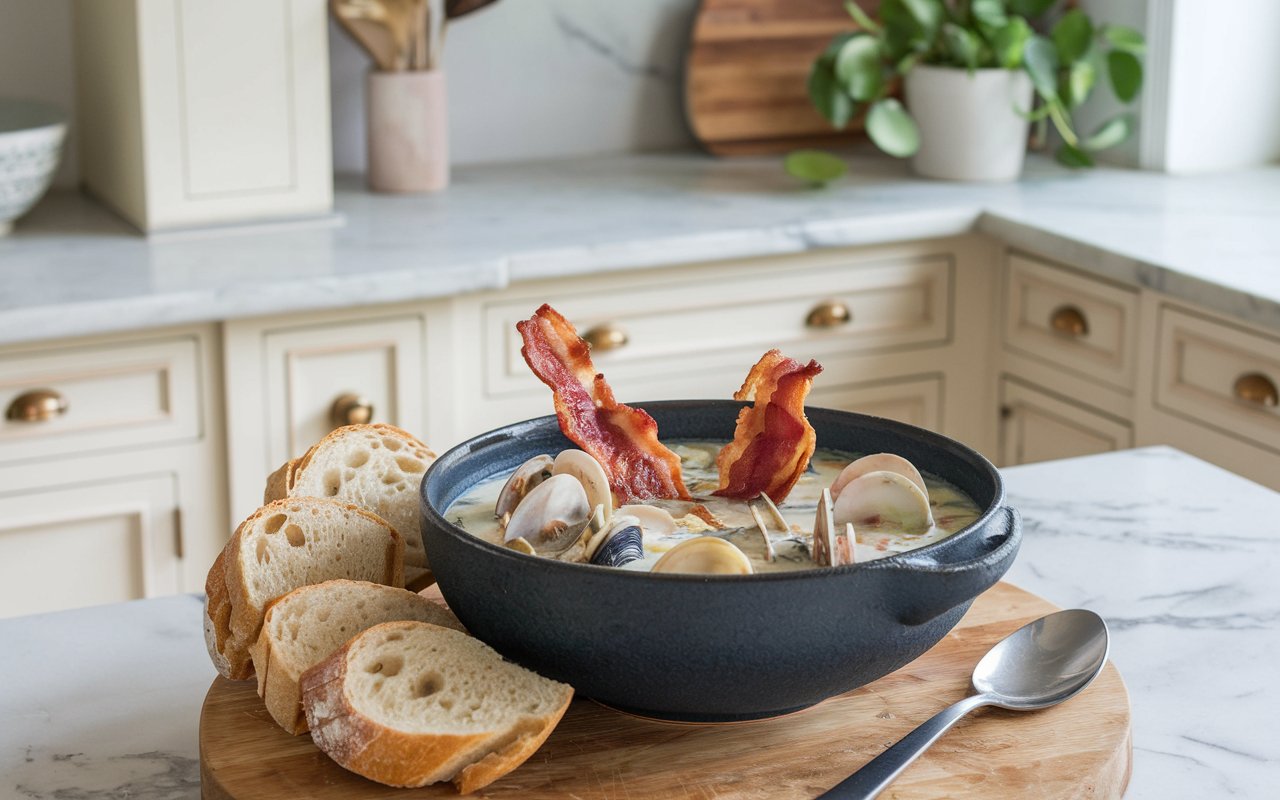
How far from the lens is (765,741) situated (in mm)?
817

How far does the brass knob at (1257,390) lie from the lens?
6.33 feet

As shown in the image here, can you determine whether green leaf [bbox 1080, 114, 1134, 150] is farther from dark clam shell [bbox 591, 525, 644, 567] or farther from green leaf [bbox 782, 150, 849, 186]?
dark clam shell [bbox 591, 525, 644, 567]

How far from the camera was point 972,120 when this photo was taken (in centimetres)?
262

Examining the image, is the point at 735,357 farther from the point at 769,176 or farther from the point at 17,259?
the point at 17,259

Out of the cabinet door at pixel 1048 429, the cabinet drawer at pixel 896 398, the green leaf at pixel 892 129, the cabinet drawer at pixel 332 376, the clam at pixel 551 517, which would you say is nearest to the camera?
the clam at pixel 551 517

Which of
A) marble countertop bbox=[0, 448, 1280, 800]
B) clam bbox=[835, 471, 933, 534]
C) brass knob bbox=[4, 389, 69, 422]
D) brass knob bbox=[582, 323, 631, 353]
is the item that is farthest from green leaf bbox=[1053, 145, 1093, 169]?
clam bbox=[835, 471, 933, 534]

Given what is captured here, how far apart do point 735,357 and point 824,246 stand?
0.21 meters

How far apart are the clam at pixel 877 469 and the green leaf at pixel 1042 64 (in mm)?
1810

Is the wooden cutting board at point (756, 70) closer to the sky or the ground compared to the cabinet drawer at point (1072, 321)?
closer to the sky

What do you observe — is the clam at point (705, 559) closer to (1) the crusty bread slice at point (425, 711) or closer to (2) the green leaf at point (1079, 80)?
(1) the crusty bread slice at point (425, 711)

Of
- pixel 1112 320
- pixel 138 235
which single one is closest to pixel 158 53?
pixel 138 235

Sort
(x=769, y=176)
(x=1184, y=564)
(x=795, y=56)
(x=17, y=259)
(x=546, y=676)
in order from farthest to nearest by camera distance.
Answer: (x=795, y=56) < (x=769, y=176) < (x=17, y=259) < (x=1184, y=564) < (x=546, y=676)

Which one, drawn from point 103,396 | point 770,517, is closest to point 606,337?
point 103,396

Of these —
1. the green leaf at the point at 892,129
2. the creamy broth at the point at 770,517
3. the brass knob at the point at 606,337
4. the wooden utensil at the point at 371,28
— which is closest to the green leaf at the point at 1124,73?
the green leaf at the point at 892,129
